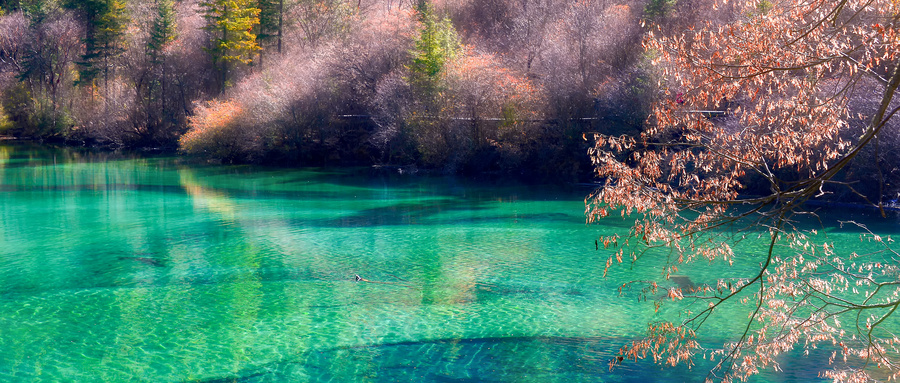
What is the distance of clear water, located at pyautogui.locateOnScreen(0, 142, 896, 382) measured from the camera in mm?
9914

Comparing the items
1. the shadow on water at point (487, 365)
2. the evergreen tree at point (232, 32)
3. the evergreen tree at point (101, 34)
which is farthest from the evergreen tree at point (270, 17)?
the shadow on water at point (487, 365)

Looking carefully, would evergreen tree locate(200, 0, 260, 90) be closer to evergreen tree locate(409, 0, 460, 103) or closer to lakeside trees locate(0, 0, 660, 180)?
lakeside trees locate(0, 0, 660, 180)

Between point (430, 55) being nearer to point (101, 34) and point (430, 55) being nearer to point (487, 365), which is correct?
point (487, 365)

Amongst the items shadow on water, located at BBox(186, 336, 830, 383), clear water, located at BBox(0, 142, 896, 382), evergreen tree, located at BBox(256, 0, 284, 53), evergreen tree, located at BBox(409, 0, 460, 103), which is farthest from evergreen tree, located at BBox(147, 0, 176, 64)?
shadow on water, located at BBox(186, 336, 830, 383)

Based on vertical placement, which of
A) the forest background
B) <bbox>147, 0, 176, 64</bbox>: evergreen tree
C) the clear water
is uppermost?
<bbox>147, 0, 176, 64</bbox>: evergreen tree

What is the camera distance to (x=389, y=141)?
1527 inches

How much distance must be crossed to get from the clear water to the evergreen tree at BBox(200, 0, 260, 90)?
27609mm

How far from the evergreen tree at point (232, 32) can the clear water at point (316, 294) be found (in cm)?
2761

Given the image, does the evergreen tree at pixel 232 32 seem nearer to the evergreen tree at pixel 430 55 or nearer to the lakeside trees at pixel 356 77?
the lakeside trees at pixel 356 77

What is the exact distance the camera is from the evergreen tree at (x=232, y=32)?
50.9 metres

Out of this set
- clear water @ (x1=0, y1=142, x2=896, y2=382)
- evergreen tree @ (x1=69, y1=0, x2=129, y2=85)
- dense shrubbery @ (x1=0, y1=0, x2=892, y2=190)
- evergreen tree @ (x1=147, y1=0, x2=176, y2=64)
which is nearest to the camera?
clear water @ (x1=0, y1=142, x2=896, y2=382)

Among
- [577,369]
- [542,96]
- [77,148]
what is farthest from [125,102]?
[577,369]

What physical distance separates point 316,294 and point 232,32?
142 ft

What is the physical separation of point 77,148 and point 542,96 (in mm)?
37831
